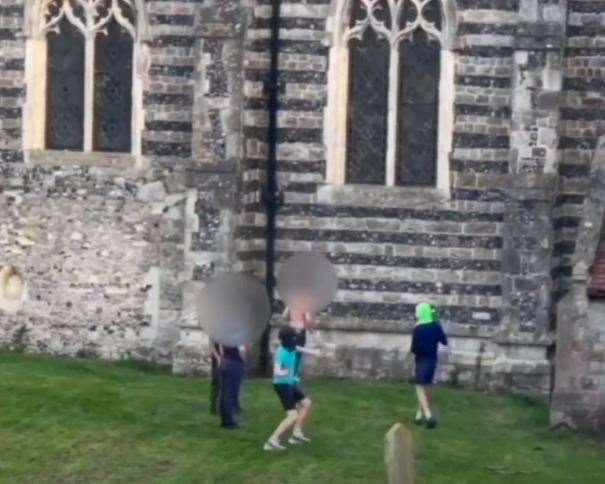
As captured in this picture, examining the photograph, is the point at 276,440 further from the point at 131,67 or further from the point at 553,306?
the point at 131,67

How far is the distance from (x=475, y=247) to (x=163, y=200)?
14.5ft

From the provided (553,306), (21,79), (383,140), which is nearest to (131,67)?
(21,79)

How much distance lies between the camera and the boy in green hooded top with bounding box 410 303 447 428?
28281mm

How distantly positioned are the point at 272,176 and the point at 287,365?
6550 millimetres

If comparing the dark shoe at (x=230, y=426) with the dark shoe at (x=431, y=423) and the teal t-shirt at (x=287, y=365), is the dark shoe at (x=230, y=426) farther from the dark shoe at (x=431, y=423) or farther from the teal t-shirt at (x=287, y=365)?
the dark shoe at (x=431, y=423)

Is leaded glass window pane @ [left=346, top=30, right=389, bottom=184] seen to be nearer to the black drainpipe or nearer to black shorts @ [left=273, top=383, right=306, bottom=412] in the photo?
the black drainpipe

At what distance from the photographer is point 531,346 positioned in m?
31.3

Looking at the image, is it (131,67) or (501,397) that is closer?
(501,397)

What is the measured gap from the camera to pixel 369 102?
32.7 meters

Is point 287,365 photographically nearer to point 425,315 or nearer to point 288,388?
point 288,388

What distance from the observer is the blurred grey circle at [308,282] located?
31297 mm

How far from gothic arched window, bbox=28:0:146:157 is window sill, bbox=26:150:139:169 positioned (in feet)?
0.54

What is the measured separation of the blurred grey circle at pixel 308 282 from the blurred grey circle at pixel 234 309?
1.11 ft

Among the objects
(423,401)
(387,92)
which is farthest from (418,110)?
(423,401)
